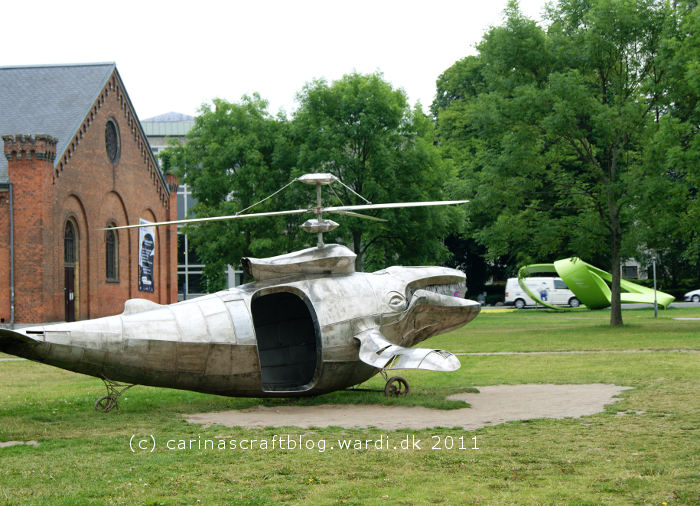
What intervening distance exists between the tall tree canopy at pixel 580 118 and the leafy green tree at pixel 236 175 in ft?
35.9

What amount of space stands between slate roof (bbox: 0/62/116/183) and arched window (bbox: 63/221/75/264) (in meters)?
4.30

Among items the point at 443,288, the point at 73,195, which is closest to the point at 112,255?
the point at 73,195

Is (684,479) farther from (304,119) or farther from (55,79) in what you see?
(55,79)

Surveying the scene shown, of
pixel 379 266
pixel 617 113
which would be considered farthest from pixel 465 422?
pixel 379 266

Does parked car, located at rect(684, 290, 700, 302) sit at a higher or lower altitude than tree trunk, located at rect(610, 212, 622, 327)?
lower

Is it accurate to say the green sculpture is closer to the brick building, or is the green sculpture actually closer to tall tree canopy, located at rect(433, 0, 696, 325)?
tall tree canopy, located at rect(433, 0, 696, 325)

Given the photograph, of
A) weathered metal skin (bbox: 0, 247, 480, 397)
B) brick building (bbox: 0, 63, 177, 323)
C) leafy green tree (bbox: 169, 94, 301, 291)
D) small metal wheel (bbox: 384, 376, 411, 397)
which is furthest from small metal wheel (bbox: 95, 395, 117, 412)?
brick building (bbox: 0, 63, 177, 323)

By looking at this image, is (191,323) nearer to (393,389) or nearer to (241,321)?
(241,321)

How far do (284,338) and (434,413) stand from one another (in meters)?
3.98

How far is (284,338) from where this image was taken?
1507cm

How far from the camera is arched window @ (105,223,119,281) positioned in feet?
145

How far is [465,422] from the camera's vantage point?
1160 centimetres

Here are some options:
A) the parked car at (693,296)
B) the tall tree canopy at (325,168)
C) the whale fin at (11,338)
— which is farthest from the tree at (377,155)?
the parked car at (693,296)

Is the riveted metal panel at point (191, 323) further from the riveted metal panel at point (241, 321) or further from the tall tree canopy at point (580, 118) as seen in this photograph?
the tall tree canopy at point (580, 118)
